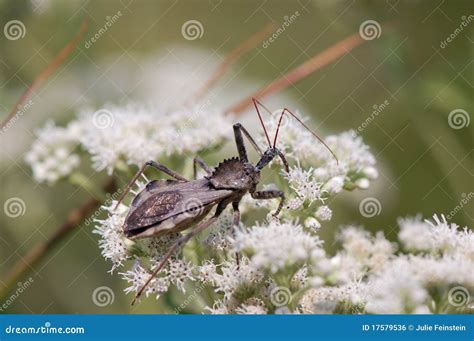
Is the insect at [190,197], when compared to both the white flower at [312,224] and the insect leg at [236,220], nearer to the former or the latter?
the insect leg at [236,220]

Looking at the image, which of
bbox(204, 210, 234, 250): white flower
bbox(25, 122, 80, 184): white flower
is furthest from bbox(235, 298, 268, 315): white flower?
bbox(25, 122, 80, 184): white flower

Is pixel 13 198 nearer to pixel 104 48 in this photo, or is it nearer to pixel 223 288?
pixel 104 48

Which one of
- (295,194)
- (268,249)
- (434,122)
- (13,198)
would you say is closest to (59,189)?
(13,198)

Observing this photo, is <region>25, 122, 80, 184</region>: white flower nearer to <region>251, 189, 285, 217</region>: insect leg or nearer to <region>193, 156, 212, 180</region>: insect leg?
<region>193, 156, 212, 180</region>: insect leg

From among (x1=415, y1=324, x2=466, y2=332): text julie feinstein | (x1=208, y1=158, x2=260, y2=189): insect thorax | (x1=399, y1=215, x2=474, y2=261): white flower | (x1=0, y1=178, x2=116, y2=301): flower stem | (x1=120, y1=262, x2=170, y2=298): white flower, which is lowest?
(x1=0, y1=178, x2=116, y2=301): flower stem

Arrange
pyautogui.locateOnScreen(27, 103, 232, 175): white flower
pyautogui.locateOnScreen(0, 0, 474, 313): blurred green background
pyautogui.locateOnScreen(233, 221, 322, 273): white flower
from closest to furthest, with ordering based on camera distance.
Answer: pyautogui.locateOnScreen(233, 221, 322, 273): white flower, pyautogui.locateOnScreen(27, 103, 232, 175): white flower, pyautogui.locateOnScreen(0, 0, 474, 313): blurred green background

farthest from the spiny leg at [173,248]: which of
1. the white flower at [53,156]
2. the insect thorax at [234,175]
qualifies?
the white flower at [53,156]
